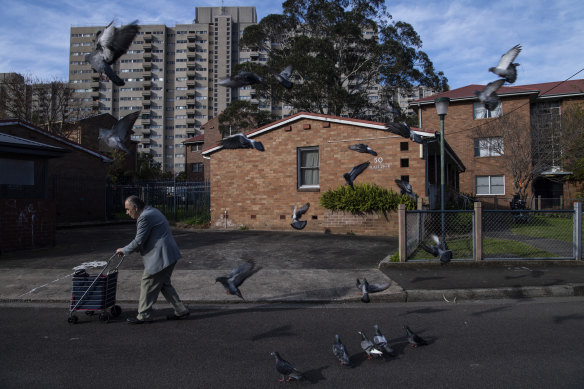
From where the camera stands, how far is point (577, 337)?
174 inches

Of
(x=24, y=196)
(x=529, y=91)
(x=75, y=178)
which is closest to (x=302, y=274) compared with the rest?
(x=24, y=196)

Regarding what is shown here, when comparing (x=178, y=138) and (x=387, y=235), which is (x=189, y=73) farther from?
(x=387, y=235)

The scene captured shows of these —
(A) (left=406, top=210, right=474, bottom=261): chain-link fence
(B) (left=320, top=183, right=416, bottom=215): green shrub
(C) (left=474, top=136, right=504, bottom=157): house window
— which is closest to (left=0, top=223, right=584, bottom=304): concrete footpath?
(A) (left=406, top=210, right=474, bottom=261): chain-link fence

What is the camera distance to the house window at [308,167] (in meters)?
14.2

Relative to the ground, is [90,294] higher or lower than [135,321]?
higher

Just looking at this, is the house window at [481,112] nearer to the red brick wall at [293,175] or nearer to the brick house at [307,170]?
the brick house at [307,170]

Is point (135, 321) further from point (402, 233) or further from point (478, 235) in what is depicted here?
point (478, 235)

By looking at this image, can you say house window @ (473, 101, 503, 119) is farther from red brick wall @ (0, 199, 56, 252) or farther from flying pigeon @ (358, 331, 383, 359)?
flying pigeon @ (358, 331, 383, 359)

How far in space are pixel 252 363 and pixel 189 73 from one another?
3348 inches

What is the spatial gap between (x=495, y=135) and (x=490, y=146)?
0.75 metres

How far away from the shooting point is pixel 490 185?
27953 millimetres

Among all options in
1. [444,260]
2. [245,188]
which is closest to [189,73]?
[245,188]

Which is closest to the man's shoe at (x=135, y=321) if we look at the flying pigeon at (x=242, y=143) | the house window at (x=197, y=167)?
the flying pigeon at (x=242, y=143)

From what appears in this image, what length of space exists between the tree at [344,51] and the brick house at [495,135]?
9.07ft
